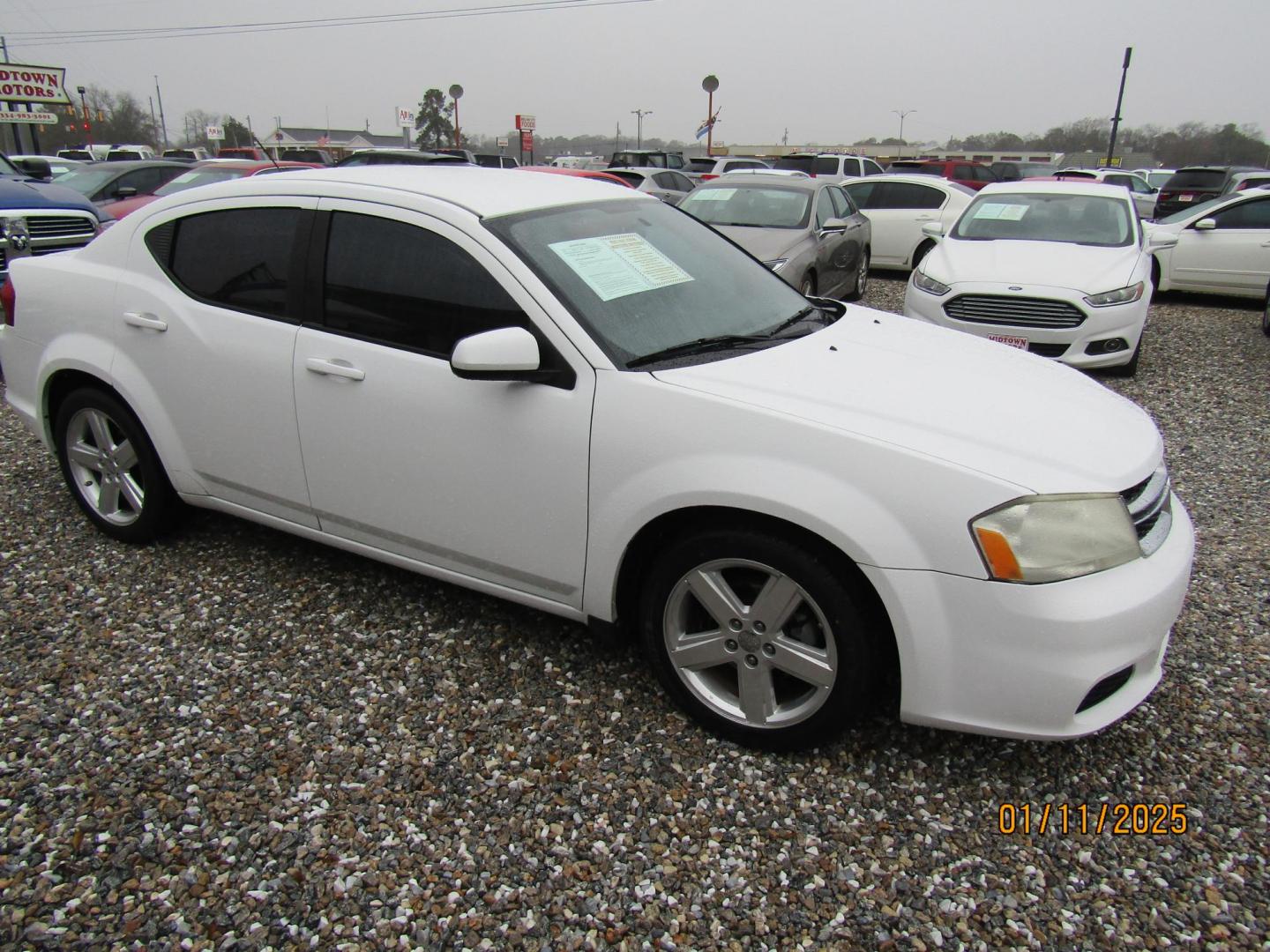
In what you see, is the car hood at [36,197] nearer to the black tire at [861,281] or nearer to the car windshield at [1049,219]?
the black tire at [861,281]

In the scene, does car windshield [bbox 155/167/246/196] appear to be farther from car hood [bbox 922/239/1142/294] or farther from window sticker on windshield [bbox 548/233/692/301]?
window sticker on windshield [bbox 548/233/692/301]

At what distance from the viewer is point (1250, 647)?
3.21 metres

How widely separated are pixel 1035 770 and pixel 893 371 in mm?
1302

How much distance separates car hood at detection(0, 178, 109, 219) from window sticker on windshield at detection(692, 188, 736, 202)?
5.92m

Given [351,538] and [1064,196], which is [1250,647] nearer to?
[351,538]

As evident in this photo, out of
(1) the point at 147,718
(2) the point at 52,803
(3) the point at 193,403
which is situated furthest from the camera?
(3) the point at 193,403

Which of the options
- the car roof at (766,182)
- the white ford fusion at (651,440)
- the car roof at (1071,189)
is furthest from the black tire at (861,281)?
the white ford fusion at (651,440)

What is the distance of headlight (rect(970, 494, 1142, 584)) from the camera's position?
2139 mm

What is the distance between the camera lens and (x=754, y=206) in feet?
28.8

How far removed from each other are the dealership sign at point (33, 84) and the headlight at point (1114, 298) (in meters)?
28.5

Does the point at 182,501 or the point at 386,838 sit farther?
the point at 182,501

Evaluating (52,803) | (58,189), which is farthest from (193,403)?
(58,189)

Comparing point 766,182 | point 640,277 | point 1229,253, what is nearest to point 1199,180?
point 1229,253

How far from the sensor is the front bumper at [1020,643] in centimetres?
216
